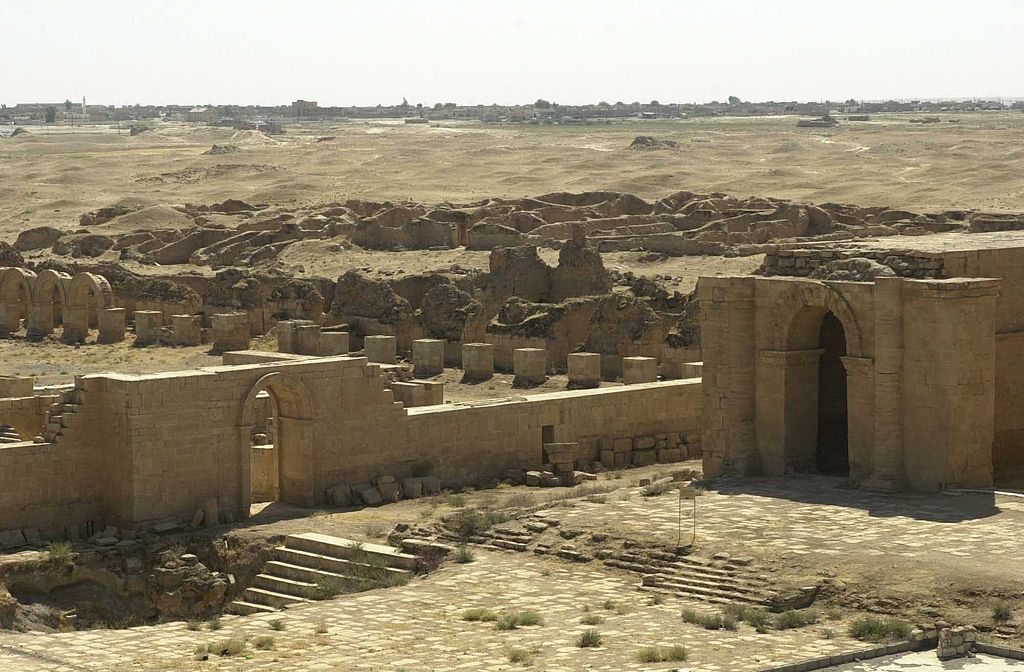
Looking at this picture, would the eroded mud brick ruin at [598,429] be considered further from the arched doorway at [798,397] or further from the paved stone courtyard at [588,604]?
the paved stone courtyard at [588,604]

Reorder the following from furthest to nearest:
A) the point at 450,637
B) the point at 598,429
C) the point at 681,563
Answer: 1. the point at 598,429
2. the point at 681,563
3. the point at 450,637

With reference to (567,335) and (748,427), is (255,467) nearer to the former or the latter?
(748,427)

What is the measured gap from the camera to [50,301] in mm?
44062

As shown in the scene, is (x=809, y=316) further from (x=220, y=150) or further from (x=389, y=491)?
(x=220, y=150)

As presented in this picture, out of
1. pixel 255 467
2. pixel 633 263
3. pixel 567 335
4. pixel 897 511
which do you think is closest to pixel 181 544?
pixel 255 467

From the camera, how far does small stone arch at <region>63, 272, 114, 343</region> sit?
139ft

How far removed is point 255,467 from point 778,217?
28.3 meters

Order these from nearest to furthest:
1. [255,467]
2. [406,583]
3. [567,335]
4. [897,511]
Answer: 1. [406,583]
2. [897,511]
3. [255,467]
4. [567,335]

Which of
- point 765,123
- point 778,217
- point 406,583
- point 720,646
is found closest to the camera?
point 720,646

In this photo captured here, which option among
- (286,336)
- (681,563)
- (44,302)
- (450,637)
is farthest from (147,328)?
(450,637)

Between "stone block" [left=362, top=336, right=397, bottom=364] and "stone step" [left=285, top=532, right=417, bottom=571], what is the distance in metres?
14.1

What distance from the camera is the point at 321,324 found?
39438 mm

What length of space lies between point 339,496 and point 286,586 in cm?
309

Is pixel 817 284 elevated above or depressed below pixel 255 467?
above
